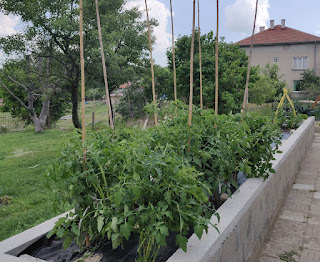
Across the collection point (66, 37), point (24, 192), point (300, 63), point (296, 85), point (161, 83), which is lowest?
point (24, 192)

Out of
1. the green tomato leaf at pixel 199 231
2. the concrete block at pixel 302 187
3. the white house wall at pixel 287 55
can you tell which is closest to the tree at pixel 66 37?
the concrete block at pixel 302 187

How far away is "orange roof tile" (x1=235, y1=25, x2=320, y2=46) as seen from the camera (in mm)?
23864

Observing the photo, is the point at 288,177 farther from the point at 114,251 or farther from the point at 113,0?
the point at 113,0

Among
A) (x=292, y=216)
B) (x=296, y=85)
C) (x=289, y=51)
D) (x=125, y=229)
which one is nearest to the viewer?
(x=125, y=229)

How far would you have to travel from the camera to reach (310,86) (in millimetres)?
22016

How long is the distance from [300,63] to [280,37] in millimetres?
2678

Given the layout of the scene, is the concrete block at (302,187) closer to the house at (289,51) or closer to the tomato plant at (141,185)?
the tomato plant at (141,185)

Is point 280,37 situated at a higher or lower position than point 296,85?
higher

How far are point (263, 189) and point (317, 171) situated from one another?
2.97m

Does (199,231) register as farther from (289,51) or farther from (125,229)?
(289,51)

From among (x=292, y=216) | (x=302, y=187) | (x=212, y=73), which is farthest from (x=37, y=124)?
(x=292, y=216)

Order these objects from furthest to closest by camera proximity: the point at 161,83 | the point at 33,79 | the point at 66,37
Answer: the point at 161,83 < the point at 33,79 < the point at 66,37

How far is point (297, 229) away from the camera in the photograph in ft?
9.80

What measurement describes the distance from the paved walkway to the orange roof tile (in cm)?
2232
